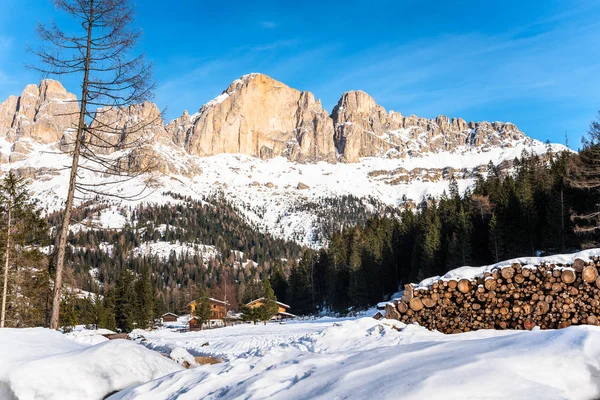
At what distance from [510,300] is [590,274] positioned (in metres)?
1.84

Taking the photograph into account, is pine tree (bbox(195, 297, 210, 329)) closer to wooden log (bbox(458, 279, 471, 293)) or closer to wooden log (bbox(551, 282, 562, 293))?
wooden log (bbox(458, 279, 471, 293))

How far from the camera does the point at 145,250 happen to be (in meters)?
166

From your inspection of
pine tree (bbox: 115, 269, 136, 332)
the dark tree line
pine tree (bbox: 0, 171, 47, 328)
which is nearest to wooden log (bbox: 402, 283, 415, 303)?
pine tree (bbox: 0, 171, 47, 328)

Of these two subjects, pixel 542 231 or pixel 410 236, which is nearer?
pixel 542 231

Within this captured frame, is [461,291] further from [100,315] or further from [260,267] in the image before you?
[260,267]

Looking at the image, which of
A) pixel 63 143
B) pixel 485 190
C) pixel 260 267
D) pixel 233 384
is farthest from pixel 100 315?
pixel 260 267

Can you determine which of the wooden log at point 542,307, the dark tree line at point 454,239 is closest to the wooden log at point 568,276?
the wooden log at point 542,307

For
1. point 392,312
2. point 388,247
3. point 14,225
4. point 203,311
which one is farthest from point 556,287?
point 203,311

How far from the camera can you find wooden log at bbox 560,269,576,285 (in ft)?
33.1

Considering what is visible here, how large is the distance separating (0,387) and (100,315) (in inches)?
1964

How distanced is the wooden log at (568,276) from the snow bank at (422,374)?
7.12m

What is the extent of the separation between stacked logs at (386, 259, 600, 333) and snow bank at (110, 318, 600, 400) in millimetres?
7090

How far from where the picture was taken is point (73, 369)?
522cm

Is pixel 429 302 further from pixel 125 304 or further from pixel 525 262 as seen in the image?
pixel 125 304
